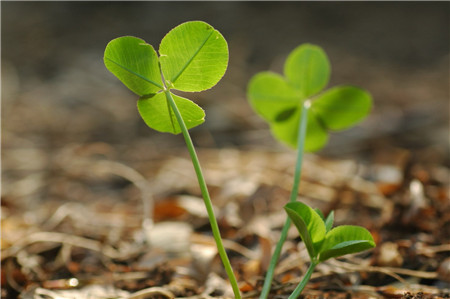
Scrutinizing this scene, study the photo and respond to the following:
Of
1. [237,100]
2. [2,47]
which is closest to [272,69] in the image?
[237,100]

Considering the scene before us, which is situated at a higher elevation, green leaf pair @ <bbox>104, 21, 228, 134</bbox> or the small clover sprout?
green leaf pair @ <bbox>104, 21, 228, 134</bbox>

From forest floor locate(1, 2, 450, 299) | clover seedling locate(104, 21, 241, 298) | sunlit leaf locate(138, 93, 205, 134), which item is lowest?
forest floor locate(1, 2, 450, 299)

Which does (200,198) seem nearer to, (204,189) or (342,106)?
(342,106)

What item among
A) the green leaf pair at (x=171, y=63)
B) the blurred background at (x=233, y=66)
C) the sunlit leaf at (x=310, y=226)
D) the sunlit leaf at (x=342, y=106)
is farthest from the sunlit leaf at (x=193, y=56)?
the blurred background at (x=233, y=66)

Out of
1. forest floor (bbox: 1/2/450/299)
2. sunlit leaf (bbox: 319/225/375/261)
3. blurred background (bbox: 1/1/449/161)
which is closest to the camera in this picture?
sunlit leaf (bbox: 319/225/375/261)

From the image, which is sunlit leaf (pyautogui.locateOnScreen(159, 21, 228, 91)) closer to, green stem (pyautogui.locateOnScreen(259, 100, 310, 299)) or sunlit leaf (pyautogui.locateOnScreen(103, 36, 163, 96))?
sunlit leaf (pyautogui.locateOnScreen(103, 36, 163, 96))

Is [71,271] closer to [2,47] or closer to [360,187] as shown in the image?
[360,187]

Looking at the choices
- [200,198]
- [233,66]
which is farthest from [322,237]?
[233,66]

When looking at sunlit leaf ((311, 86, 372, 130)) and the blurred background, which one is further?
the blurred background

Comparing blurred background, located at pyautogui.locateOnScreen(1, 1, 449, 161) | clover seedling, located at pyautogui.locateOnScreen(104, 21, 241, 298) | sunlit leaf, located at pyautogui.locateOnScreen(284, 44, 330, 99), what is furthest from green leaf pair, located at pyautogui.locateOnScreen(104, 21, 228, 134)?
blurred background, located at pyautogui.locateOnScreen(1, 1, 449, 161)
